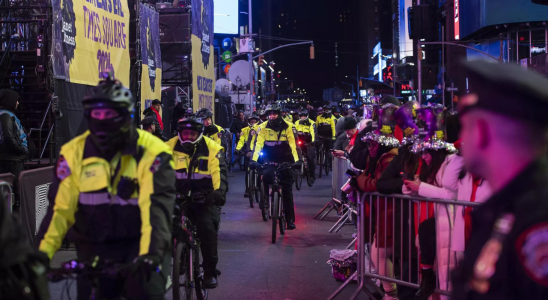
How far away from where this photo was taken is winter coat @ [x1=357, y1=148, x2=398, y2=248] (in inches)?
269

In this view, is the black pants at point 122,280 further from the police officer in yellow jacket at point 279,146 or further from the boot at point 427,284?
the police officer in yellow jacket at point 279,146

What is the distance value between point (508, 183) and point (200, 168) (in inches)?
221

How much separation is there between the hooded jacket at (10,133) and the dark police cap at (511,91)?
9.35 meters

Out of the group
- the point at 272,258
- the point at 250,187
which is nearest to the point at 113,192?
the point at 272,258

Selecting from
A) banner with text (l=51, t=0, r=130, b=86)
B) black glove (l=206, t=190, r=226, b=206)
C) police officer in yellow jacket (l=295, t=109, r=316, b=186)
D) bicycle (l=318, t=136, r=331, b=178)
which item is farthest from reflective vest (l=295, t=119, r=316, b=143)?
black glove (l=206, t=190, r=226, b=206)

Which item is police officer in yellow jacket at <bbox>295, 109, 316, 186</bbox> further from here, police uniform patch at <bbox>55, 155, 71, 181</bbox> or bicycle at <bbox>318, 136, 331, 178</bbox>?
police uniform patch at <bbox>55, 155, 71, 181</bbox>

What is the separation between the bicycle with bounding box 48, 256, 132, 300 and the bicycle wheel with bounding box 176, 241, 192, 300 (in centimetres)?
235

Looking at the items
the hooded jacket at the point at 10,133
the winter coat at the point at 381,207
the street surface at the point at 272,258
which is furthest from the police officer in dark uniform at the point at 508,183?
the hooded jacket at the point at 10,133

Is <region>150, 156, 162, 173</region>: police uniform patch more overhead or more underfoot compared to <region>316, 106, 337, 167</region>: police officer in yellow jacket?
more underfoot

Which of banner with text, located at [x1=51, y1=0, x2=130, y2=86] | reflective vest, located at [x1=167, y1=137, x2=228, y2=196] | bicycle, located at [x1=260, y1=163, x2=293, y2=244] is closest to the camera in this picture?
reflective vest, located at [x1=167, y1=137, x2=228, y2=196]

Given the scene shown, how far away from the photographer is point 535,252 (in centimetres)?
163

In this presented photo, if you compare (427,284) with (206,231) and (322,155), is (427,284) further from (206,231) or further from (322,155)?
(322,155)

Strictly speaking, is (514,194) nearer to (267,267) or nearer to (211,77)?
(267,267)

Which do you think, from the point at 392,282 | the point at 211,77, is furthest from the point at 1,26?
the point at 392,282
